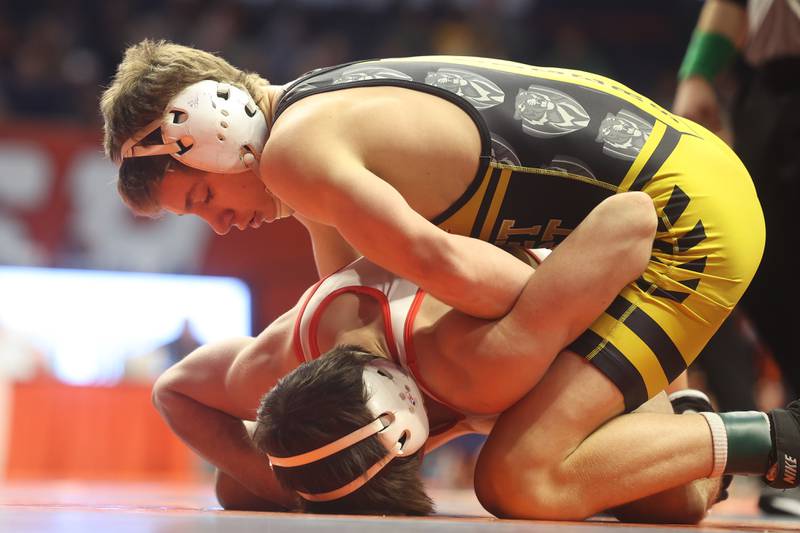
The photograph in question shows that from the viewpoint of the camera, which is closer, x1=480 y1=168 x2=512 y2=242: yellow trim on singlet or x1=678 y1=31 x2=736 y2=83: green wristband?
x1=480 y1=168 x2=512 y2=242: yellow trim on singlet

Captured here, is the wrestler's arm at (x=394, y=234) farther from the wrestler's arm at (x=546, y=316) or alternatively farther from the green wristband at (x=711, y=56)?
the green wristband at (x=711, y=56)

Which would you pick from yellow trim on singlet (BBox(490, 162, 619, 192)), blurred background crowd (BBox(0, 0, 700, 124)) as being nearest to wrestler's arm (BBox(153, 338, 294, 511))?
yellow trim on singlet (BBox(490, 162, 619, 192))

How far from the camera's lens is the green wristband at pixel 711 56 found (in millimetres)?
2857

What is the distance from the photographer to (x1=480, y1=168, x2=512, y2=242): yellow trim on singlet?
1.91 meters

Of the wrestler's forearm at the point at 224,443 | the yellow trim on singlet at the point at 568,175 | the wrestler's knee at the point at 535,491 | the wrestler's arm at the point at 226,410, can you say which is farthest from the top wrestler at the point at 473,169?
the wrestler's forearm at the point at 224,443

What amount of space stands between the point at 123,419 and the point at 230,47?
3078mm

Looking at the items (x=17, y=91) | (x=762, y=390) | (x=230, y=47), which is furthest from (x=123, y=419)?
(x=762, y=390)

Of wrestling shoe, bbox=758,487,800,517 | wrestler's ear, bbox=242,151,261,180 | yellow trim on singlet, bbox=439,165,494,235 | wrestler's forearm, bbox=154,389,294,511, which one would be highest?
yellow trim on singlet, bbox=439,165,494,235

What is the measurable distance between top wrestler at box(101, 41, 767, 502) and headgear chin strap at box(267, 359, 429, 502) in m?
0.17

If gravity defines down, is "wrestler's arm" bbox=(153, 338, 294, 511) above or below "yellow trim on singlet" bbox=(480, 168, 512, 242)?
below

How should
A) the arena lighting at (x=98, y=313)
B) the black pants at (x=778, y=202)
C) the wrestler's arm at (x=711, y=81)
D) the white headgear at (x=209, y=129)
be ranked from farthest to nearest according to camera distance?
1. the arena lighting at (x=98, y=313)
2. the wrestler's arm at (x=711, y=81)
3. the black pants at (x=778, y=202)
4. the white headgear at (x=209, y=129)

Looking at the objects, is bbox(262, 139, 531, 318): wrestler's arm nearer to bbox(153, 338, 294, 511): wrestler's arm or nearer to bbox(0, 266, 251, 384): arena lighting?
bbox(153, 338, 294, 511): wrestler's arm

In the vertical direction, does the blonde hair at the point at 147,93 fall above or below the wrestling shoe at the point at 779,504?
above

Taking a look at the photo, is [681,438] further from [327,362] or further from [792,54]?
[792,54]
